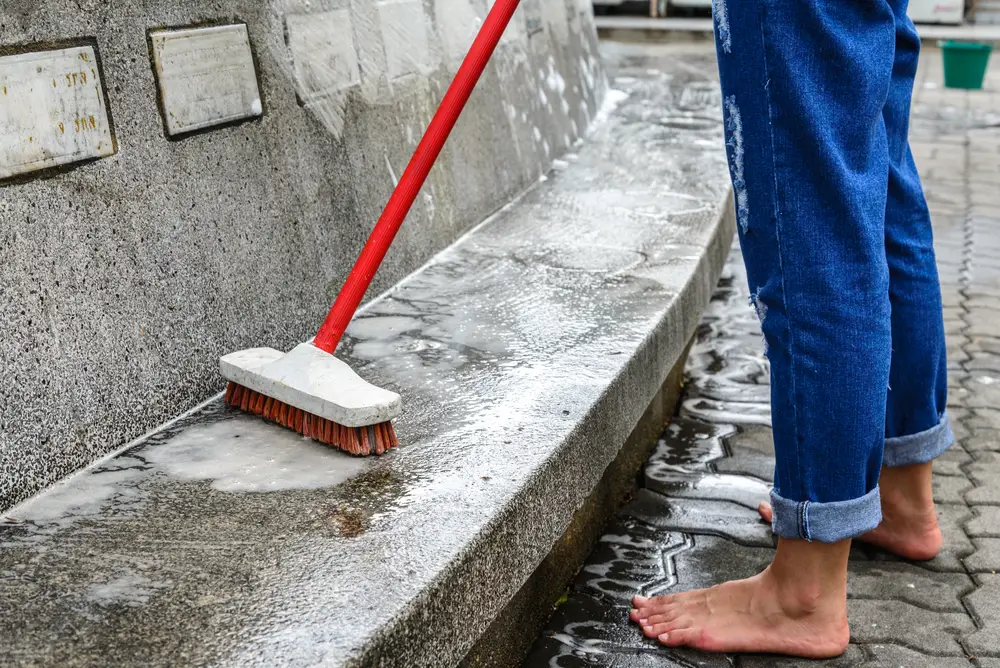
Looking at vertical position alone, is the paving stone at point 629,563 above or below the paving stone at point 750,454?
below

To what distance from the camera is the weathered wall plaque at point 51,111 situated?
1.43 meters

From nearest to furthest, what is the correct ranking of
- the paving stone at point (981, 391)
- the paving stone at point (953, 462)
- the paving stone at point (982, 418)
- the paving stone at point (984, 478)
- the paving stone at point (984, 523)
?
the paving stone at point (984, 523) → the paving stone at point (984, 478) → the paving stone at point (953, 462) → the paving stone at point (982, 418) → the paving stone at point (981, 391)

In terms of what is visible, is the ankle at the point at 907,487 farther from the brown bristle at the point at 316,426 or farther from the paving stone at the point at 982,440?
the brown bristle at the point at 316,426

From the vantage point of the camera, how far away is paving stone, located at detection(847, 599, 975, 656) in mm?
1694

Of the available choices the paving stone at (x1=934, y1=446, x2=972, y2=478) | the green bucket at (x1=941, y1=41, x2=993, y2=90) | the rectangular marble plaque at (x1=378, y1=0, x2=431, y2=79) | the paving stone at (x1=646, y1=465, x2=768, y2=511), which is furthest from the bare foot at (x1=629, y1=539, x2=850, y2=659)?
the green bucket at (x1=941, y1=41, x2=993, y2=90)

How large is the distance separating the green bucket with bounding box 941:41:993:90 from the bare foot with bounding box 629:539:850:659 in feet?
23.7

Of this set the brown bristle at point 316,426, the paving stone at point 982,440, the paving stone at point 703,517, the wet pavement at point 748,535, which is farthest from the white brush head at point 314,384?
the paving stone at point 982,440

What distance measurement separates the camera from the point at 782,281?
1.48m

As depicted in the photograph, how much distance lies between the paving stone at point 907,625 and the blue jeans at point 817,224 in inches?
10.6

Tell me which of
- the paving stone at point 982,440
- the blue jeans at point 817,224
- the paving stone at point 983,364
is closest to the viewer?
the blue jeans at point 817,224

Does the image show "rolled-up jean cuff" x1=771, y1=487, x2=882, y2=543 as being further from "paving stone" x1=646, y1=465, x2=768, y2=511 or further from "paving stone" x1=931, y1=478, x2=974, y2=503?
"paving stone" x1=931, y1=478, x2=974, y2=503

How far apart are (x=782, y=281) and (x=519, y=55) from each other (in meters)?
2.12

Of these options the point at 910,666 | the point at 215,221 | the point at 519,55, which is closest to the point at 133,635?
the point at 215,221

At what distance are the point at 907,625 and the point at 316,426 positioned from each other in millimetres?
1003
